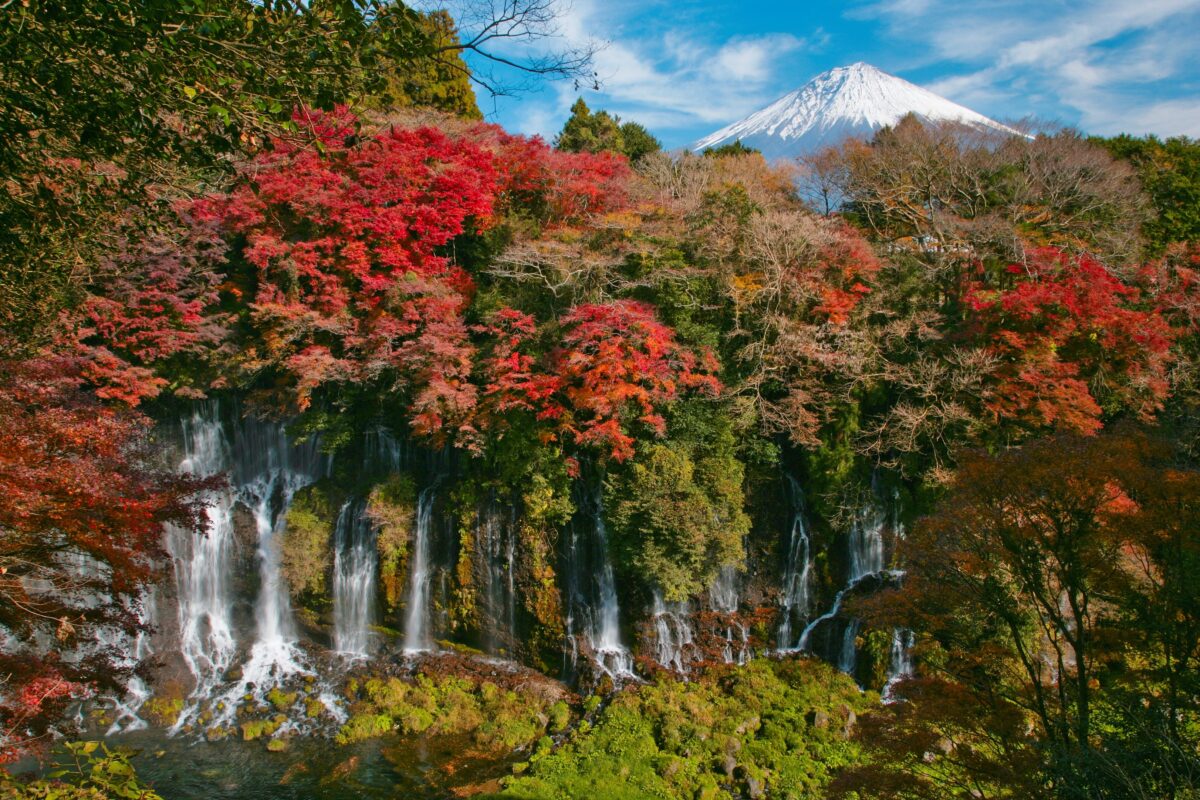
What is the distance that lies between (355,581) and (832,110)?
109 ft

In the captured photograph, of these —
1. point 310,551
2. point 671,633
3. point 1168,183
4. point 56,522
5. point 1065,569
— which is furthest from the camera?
point 1168,183

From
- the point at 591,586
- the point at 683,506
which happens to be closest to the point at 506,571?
the point at 591,586

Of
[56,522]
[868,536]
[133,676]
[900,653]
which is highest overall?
[56,522]

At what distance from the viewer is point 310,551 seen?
57.0 feet

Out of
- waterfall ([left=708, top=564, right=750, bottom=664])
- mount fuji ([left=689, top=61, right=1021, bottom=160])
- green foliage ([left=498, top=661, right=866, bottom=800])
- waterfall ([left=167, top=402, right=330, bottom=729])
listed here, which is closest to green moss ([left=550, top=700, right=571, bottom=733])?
green foliage ([left=498, top=661, right=866, bottom=800])

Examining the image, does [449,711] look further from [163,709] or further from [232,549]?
[232,549]

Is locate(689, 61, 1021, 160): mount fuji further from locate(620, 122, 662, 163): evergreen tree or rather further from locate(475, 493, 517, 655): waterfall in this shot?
locate(475, 493, 517, 655): waterfall

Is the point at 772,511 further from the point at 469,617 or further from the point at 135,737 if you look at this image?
the point at 135,737

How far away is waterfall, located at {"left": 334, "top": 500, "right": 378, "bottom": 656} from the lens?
17250mm

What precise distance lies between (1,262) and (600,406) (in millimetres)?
10129

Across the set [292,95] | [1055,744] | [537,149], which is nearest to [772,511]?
[1055,744]

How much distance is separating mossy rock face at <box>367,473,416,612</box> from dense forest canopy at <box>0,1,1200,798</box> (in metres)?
0.14

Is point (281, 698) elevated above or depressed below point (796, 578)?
below

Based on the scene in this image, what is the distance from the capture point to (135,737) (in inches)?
563
